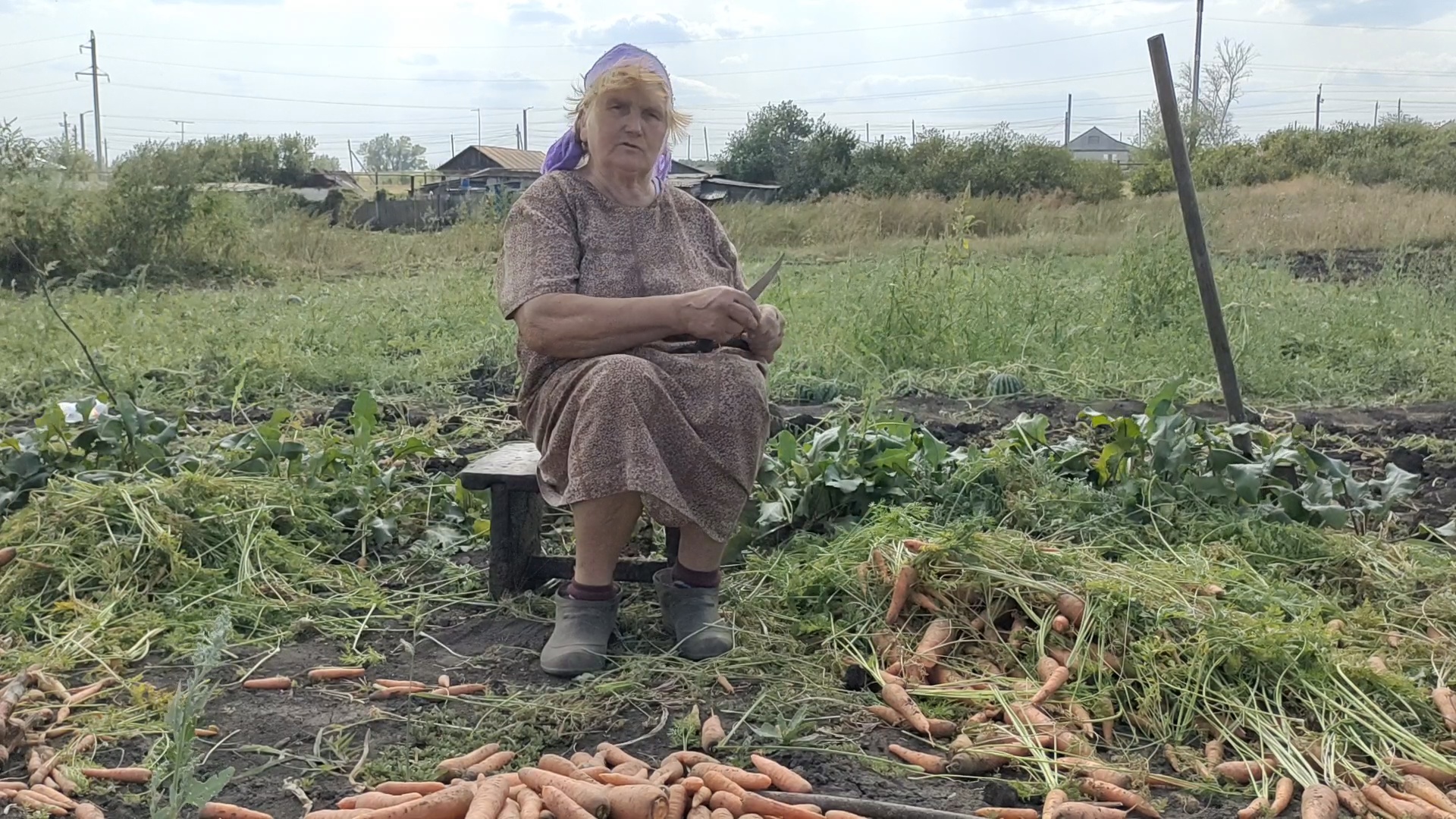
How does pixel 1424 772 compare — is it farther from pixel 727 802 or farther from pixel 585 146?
pixel 585 146

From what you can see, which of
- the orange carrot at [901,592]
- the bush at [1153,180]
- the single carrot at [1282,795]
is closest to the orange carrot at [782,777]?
the orange carrot at [901,592]

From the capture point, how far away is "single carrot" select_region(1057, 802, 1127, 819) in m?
1.94

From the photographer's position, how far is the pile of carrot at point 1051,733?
6.55ft

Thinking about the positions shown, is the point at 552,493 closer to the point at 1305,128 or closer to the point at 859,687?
the point at 859,687

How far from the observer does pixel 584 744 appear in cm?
226

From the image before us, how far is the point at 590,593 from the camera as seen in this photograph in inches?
107

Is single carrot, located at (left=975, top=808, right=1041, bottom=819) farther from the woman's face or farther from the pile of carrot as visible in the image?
the woman's face

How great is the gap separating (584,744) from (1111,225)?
597 inches

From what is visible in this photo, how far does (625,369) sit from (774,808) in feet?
3.48

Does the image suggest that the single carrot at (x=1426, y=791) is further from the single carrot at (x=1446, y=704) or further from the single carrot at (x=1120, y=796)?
the single carrot at (x=1120, y=796)

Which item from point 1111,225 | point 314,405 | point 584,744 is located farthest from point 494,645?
point 1111,225

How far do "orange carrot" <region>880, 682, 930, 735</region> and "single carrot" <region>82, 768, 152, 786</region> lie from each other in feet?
4.69

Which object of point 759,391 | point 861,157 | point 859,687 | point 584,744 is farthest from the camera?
point 861,157

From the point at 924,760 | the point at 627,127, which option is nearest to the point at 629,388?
the point at 627,127
